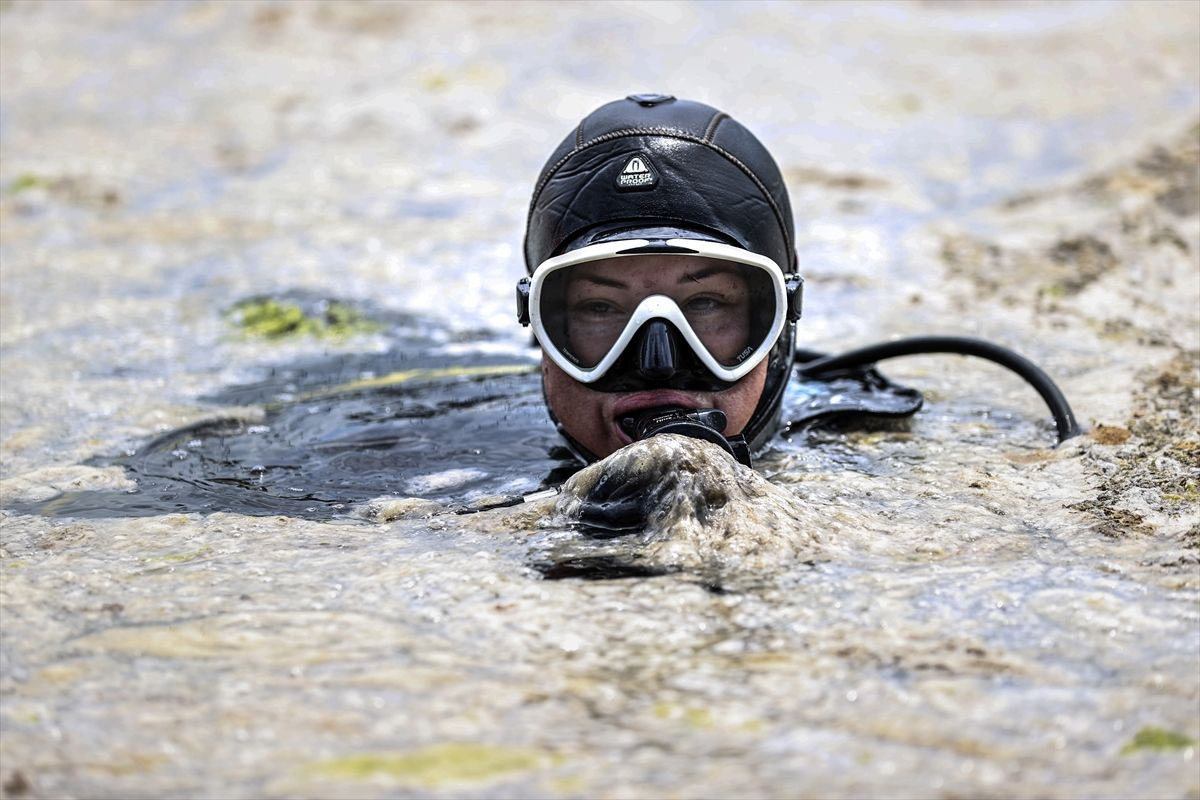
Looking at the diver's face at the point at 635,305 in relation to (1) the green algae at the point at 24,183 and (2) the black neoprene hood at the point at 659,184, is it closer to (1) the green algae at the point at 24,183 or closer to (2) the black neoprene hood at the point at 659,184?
(2) the black neoprene hood at the point at 659,184

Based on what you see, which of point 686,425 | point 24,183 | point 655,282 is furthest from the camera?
point 24,183

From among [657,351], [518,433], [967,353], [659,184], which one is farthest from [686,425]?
[967,353]

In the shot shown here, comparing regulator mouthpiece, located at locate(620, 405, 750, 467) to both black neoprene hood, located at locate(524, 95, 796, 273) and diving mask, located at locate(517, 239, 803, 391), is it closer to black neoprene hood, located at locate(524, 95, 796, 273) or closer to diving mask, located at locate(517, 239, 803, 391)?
diving mask, located at locate(517, 239, 803, 391)

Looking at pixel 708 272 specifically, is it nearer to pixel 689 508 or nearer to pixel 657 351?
pixel 657 351

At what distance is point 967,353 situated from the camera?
3859 millimetres

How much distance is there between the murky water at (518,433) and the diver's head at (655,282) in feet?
0.96

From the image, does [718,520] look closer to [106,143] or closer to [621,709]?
[621,709]

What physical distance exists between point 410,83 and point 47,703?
6.79 metres

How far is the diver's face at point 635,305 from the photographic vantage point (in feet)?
10.4

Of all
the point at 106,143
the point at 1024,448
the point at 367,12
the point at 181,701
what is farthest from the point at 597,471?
the point at 367,12

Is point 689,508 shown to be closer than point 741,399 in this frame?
Yes

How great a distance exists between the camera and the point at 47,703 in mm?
1863

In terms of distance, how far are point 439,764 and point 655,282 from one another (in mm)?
1698

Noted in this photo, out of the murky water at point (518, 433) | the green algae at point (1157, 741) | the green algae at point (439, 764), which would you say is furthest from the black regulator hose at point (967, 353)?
the green algae at point (439, 764)
